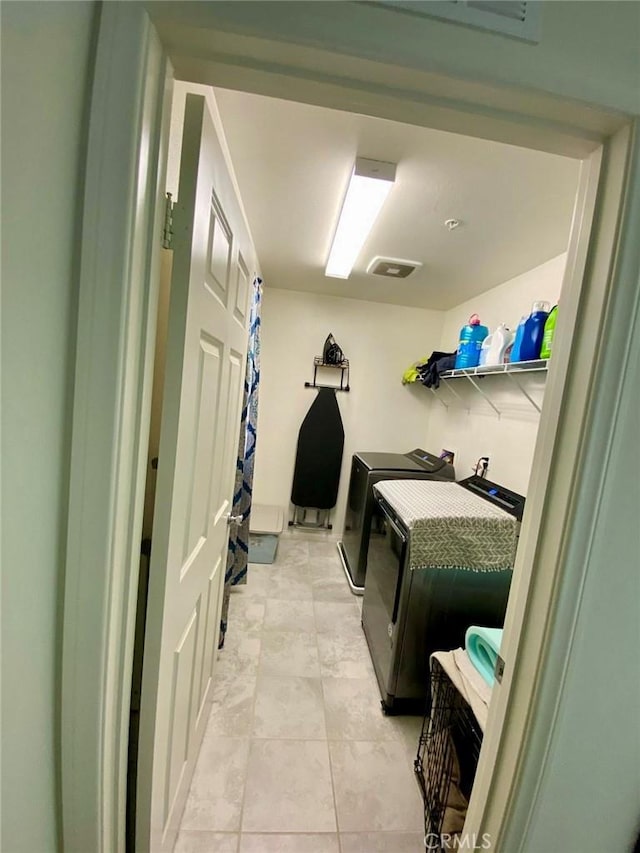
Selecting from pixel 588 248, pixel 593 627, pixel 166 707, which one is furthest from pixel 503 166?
pixel 166 707

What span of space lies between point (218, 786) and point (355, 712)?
67 cm

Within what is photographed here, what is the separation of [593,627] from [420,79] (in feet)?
3.52

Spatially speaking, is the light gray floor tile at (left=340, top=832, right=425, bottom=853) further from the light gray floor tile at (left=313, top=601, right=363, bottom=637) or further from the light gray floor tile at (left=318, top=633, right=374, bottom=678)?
the light gray floor tile at (left=313, top=601, right=363, bottom=637)

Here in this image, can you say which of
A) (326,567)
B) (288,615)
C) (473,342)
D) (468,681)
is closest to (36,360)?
(468,681)

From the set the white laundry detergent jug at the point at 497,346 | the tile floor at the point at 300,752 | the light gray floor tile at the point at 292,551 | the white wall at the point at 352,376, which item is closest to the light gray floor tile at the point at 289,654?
the tile floor at the point at 300,752

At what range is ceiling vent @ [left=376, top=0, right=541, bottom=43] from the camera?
56 centimetres

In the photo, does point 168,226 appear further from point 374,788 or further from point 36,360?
point 374,788

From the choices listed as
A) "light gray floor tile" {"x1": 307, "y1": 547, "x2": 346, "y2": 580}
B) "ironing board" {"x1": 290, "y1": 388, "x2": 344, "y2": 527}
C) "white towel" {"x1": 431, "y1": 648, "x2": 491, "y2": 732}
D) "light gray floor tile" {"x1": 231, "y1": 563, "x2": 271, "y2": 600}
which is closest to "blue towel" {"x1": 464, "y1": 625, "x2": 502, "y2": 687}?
"white towel" {"x1": 431, "y1": 648, "x2": 491, "y2": 732}

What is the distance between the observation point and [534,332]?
5.88 feet

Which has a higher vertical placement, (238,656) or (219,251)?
(219,251)

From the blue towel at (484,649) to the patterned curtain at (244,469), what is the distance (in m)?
1.32

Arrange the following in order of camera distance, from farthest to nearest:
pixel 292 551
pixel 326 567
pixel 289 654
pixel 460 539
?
1. pixel 292 551
2. pixel 326 567
3. pixel 289 654
4. pixel 460 539

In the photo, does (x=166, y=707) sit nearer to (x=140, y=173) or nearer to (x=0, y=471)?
(x=0, y=471)

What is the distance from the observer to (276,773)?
1.39 metres
